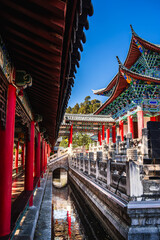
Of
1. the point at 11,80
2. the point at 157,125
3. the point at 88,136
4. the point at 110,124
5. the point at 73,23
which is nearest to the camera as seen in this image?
the point at 73,23

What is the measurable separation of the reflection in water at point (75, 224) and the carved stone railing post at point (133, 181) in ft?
7.06

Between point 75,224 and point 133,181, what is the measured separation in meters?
4.34

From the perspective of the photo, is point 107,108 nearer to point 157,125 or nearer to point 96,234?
point 157,125

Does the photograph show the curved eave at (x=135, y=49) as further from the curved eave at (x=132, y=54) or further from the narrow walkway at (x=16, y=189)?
the narrow walkway at (x=16, y=189)

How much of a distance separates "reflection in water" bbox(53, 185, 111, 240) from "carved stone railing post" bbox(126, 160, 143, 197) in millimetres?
2153

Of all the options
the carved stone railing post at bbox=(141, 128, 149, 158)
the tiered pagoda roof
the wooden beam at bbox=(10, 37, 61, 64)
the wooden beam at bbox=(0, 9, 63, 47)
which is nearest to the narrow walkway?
the wooden beam at bbox=(10, 37, 61, 64)

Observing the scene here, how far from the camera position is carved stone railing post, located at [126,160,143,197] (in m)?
4.77

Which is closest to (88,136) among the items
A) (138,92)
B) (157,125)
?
(138,92)

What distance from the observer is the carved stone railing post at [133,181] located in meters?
4.77

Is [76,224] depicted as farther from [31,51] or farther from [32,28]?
[32,28]

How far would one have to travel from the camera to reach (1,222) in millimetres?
2734

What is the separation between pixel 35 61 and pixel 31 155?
3913 mm

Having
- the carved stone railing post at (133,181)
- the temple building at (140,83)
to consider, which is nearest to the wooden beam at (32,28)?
the carved stone railing post at (133,181)

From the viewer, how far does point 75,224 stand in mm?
7871
